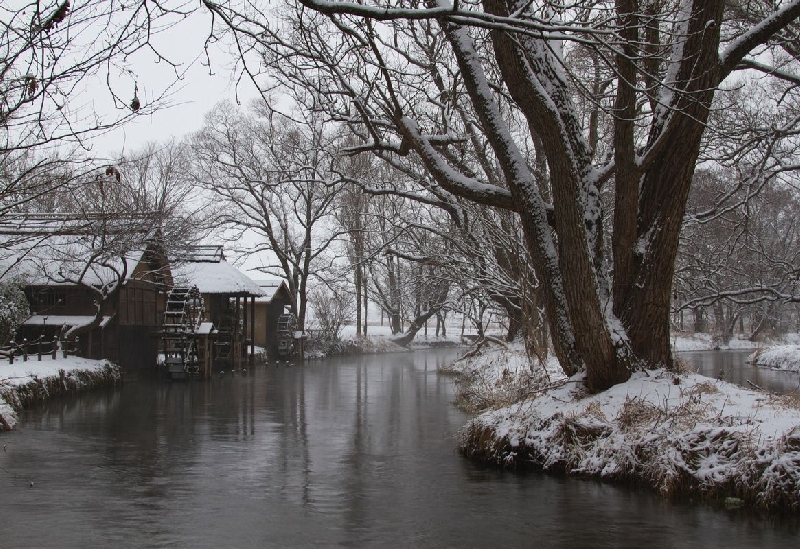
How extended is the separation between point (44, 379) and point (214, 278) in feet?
42.2

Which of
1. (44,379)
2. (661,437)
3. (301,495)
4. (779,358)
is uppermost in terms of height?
(44,379)

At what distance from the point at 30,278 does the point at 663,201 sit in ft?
63.8

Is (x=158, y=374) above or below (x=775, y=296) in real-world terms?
below

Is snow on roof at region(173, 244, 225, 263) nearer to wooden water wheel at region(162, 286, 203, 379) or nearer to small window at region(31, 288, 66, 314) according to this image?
wooden water wheel at region(162, 286, 203, 379)

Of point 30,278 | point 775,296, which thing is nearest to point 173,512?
point 775,296

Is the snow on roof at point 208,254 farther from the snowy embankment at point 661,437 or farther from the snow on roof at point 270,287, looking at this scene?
the snowy embankment at point 661,437

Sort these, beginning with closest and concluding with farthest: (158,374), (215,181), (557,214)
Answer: (557,214), (158,374), (215,181)

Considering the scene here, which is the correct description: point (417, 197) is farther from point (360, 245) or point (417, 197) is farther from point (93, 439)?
point (360, 245)

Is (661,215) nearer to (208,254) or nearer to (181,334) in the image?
(181,334)

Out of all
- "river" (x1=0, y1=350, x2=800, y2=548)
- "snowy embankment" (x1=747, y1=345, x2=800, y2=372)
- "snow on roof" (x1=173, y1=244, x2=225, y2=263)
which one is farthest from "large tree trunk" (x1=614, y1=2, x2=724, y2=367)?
"snow on roof" (x1=173, y1=244, x2=225, y2=263)

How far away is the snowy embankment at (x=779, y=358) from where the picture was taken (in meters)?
26.2

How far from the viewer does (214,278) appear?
96.9ft

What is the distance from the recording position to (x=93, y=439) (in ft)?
38.8

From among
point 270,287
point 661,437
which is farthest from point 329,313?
point 661,437
